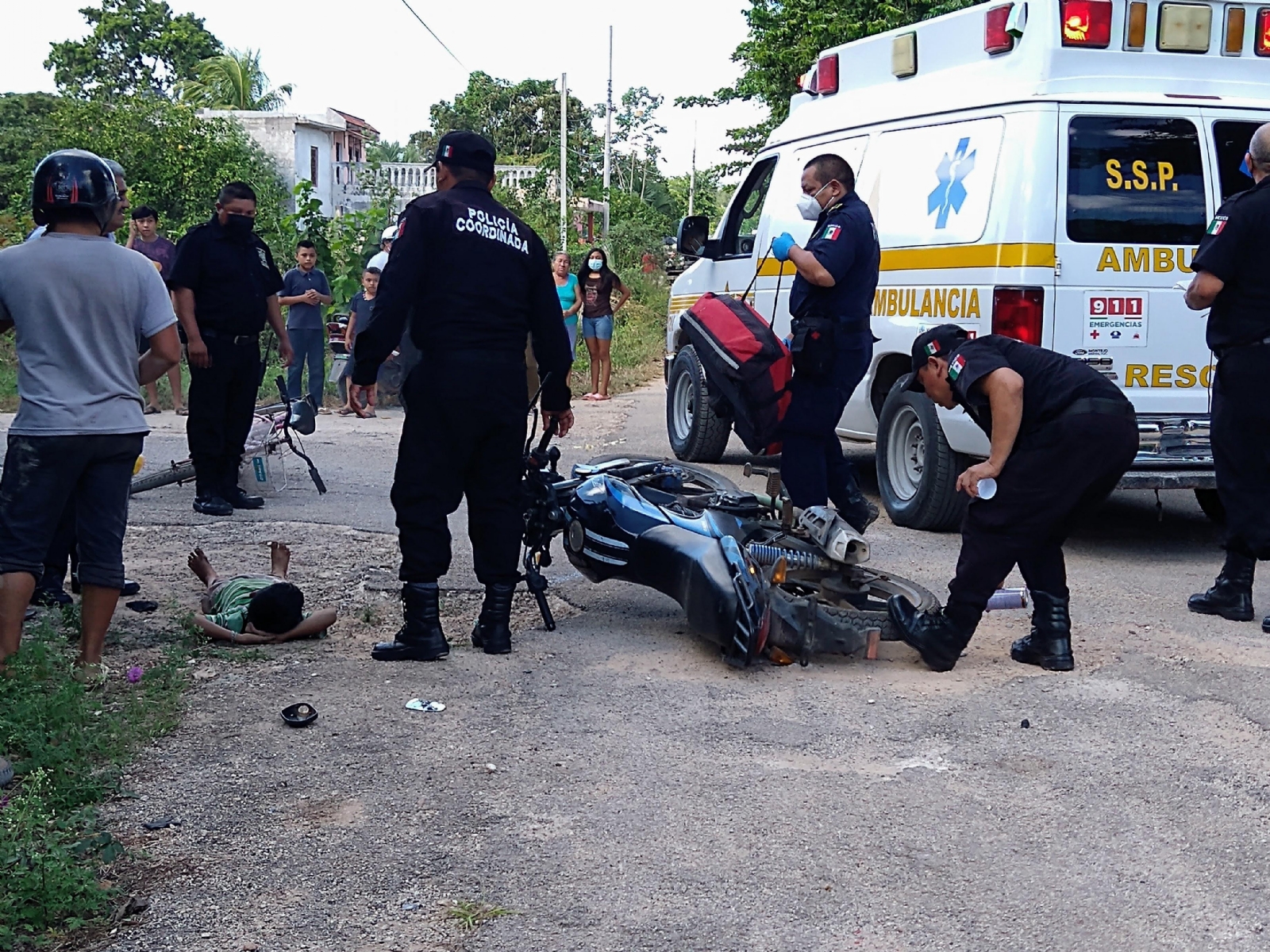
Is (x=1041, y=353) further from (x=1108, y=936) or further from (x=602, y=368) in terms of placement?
(x=602, y=368)

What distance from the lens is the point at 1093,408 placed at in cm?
489

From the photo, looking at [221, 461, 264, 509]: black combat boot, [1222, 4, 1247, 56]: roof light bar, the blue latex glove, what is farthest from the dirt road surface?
[1222, 4, 1247, 56]: roof light bar

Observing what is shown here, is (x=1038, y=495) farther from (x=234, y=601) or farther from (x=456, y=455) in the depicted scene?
(x=234, y=601)

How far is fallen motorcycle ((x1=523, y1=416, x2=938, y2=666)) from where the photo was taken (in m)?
4.94

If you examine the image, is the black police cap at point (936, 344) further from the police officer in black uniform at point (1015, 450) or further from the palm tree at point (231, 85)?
the palm tree at point (231, 85)

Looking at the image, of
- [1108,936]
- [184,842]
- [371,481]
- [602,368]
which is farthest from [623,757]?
[602,368]

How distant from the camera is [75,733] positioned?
4.05 m

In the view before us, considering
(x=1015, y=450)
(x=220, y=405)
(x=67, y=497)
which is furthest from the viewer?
(x=220, y=405)

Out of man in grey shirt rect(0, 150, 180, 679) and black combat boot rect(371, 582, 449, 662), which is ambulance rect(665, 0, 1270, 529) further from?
man in grey shirt rect(0, 150, 180, 679)

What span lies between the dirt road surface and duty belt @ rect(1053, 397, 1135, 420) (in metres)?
0.96

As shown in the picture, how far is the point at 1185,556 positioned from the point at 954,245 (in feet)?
6.74

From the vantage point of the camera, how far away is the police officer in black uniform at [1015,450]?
486 cm

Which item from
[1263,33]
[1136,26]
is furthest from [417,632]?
[1263,33]

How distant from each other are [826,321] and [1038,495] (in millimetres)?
2081
